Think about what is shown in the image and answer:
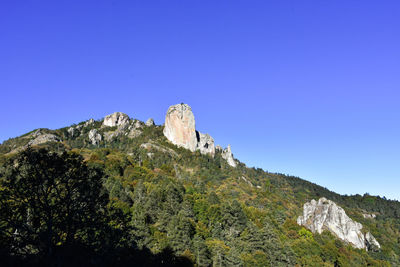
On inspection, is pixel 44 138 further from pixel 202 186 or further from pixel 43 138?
pixel 202 186

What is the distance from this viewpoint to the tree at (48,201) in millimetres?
21389

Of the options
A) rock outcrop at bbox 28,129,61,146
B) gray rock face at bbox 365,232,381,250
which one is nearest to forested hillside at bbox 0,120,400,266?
gray rock face at bbox 365,232,381,250

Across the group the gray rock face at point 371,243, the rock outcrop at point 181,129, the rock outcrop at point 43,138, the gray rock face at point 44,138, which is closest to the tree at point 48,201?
the gray rock face at point 371,243

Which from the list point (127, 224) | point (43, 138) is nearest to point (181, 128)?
point (43, 138)

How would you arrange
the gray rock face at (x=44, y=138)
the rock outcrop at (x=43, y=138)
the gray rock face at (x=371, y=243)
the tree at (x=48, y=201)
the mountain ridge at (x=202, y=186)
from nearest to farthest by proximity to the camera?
1. the tree at (x=48, y=201)
2. the mountain ridge at (x=202, y=186)
3. the gray rock face at (x=371, y=243)
4. the rock outcrop at (x=43, y=138)
5. the gray rock face at (x=44, y=138)

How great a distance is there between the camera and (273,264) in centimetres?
5431

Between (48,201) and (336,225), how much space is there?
12312 cm

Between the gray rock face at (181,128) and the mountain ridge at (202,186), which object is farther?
the gray rock face at (181,128)

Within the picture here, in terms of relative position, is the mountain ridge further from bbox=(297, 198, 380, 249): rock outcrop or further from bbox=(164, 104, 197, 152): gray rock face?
bbox=(297, 198, 380, 249): rock outcrop

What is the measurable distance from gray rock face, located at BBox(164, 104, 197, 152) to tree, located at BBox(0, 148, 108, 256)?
165425mm

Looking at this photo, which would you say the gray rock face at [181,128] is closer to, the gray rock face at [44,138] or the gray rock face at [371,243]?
the gray rock face at [44,138]

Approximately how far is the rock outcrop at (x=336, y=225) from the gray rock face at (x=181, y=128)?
316ft

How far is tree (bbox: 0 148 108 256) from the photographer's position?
21389 millimetres

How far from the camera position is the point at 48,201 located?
22938 mm
